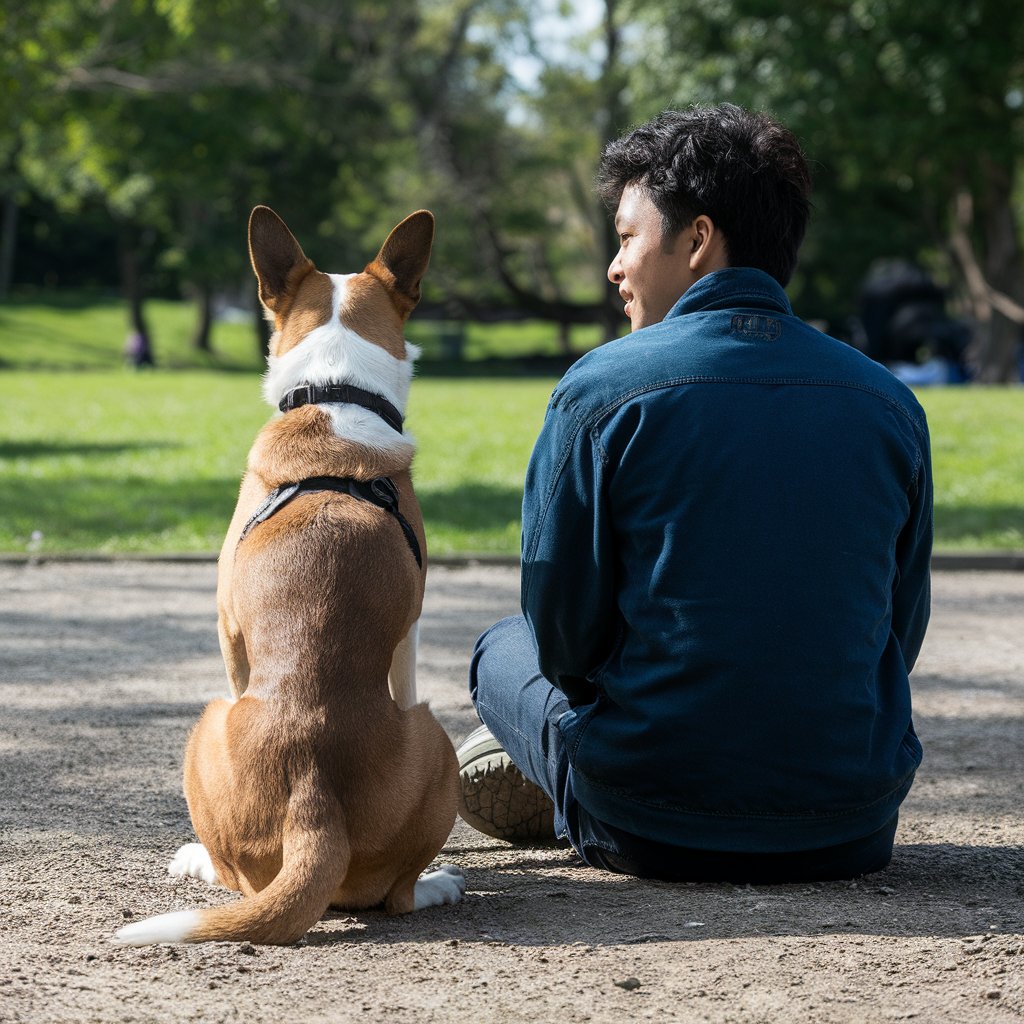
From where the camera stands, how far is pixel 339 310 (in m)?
3.99

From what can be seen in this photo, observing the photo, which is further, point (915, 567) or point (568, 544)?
point (915, 567)

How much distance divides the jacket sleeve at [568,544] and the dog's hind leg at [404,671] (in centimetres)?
51

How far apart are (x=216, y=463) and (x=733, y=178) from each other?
11.7 meters

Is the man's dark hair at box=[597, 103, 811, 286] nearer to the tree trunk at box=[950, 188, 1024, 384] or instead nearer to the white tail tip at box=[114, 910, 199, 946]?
the white tail tip at box=[114, 910, 199, 946]

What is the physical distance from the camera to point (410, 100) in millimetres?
47500

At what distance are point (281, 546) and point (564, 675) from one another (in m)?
0.74

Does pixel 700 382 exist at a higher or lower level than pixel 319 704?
higher

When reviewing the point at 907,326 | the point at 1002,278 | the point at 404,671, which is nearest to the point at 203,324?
the point at 907,326

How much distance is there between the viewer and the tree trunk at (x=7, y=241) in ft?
183

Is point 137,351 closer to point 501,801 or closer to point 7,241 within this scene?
point 7,241

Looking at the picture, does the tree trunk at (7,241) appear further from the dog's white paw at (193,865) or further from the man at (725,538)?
the man at (725,538)

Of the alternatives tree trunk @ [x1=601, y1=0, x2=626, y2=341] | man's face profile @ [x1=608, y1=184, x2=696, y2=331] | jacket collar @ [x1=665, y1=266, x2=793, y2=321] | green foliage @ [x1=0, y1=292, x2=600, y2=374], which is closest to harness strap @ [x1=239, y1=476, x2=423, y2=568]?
man's face profile @ [x1=608, y1=184, x2=696, y2=331]

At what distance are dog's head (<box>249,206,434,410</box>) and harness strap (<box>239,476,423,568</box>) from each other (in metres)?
0.39

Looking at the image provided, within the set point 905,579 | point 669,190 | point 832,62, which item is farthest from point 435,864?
point 832,62
